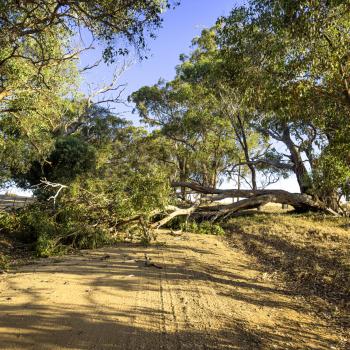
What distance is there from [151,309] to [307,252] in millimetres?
6942

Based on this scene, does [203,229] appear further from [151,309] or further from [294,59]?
[151,309]

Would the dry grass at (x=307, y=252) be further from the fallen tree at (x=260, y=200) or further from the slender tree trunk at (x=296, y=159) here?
the slender tree trunk at (x=296, y=159)

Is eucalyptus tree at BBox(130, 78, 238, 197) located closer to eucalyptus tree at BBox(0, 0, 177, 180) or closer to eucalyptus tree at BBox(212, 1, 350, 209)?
eucalyptus tree at BBox(0, 0, 177, 180)

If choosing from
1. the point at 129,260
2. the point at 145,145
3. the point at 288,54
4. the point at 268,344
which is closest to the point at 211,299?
the point at 268,344

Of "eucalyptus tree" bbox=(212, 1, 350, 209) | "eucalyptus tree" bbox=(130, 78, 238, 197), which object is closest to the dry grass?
"eucalyptus tree" bbox=(212, 1, 350, 209)

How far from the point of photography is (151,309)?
5922 mm

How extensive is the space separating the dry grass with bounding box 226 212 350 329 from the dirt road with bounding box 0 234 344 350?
0.49 m

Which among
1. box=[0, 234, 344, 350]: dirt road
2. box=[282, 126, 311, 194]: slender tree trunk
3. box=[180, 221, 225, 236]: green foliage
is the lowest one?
box=[0, 234, 344, 350]: dirt road

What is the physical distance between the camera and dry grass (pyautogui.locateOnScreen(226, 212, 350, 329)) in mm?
7414

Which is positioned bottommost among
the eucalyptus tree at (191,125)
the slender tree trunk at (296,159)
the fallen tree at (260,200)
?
the fallen tree at (260,200)

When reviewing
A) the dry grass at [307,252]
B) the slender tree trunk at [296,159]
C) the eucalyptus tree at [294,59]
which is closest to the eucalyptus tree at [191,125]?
the slender tree trunk at [296,159]

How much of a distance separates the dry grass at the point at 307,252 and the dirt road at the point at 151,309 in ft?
1.60

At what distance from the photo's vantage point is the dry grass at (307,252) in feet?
24.3

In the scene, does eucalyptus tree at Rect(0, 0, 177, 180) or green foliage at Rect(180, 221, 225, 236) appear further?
green foliage at Rect(180, 221, 225, 236)
